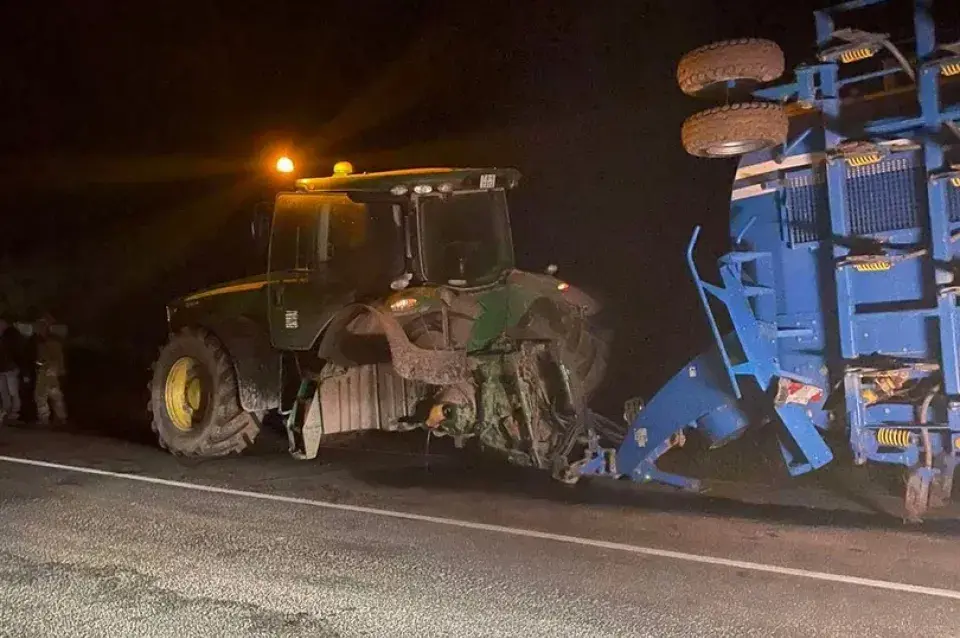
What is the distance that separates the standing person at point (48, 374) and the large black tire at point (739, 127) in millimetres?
9340

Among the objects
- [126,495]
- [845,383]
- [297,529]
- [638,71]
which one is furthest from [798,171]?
[638,71]

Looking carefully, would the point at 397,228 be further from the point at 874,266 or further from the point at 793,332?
the point at 874,266

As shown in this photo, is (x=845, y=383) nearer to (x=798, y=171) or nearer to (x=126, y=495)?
(x=798, y=171)

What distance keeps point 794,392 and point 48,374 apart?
9.69 metres

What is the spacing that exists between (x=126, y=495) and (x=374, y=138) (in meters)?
11.6

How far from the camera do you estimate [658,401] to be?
718 centimetres

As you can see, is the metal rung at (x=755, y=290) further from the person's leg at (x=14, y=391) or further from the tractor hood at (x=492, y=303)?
the person's leg at (x=14, y=391)

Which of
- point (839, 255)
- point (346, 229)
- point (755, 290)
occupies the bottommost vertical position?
point (755, 290)

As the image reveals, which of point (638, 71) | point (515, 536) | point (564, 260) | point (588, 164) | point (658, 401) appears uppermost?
point (638, 71)

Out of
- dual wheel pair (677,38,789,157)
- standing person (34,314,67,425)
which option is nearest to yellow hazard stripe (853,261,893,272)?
dual wheel pair (677,38,789,157)

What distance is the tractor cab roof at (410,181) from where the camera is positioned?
8070 millimetres

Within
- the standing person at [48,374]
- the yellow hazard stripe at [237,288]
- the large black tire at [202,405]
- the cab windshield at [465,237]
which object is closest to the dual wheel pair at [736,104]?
the cab windshield at [465,237]

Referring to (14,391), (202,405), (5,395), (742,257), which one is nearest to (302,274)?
(202,405)

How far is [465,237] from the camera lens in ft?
27.9
